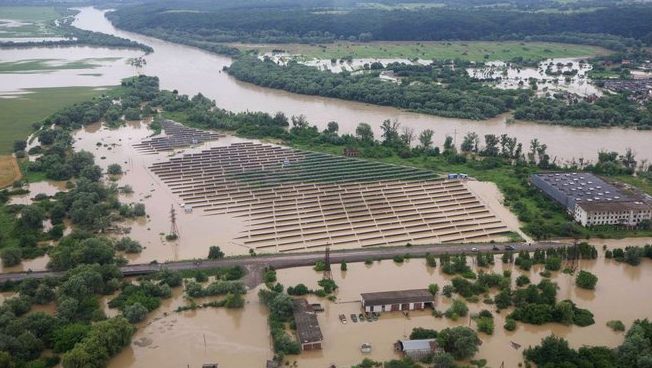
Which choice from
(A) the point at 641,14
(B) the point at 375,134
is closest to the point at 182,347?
(B) the point at 375,134

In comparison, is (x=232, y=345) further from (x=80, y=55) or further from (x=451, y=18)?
(x=451, y=18)

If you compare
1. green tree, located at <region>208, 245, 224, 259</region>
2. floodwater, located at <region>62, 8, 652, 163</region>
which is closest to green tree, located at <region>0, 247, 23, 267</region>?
green tree, located at <region>208, 245, 224, 259</region>

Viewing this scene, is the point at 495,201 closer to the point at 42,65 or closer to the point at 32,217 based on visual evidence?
the point at 32,217

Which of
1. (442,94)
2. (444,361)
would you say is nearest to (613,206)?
(444,361)

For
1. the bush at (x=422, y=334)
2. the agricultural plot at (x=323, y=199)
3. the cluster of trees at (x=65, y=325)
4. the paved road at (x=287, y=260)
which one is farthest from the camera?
the agricultural plot at (x=323, y=199)

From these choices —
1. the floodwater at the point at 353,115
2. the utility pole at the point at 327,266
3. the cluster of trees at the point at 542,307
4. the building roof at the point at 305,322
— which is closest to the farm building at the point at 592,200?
the floodwater at the point at 353,115

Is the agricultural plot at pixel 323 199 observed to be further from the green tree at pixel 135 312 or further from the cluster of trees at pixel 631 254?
the green tree at pixel 135 312

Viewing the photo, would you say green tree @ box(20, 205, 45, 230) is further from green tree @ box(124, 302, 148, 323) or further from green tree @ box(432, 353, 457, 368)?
green tree @ box(432, 353, 457, 368)
